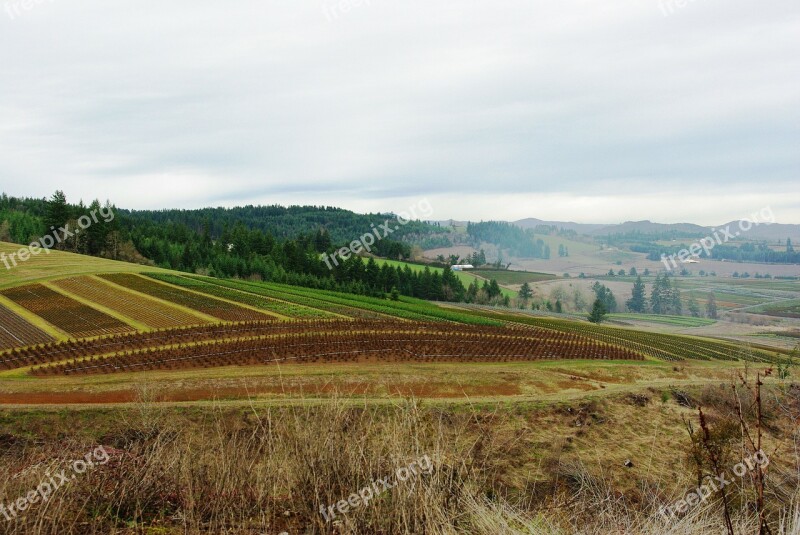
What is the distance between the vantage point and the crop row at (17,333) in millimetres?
36031

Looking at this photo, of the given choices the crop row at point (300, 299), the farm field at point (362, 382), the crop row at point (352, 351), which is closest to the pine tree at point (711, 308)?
the crop row at point (352, 351)

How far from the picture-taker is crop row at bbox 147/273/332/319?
5566 cm

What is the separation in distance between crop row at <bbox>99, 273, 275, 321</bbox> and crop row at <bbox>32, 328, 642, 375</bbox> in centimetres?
1118

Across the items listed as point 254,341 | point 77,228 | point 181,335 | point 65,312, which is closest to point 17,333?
point 65,312

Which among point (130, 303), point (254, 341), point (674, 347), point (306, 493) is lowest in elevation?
point (674, 347)

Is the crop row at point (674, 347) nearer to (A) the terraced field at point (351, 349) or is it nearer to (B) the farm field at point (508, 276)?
(A) the terraced field at point (351, 349)

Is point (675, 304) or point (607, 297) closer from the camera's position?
point (675, 304)

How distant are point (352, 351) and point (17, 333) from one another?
88.8 ft

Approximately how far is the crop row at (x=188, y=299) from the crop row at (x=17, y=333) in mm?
14402

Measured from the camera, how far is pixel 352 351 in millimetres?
38562

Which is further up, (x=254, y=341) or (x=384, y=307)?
(x=254, y=341)

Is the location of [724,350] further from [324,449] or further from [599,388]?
[324,449]

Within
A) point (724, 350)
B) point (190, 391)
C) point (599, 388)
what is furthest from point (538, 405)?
point (724, 350)

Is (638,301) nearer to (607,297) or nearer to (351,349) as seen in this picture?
(607,297)
